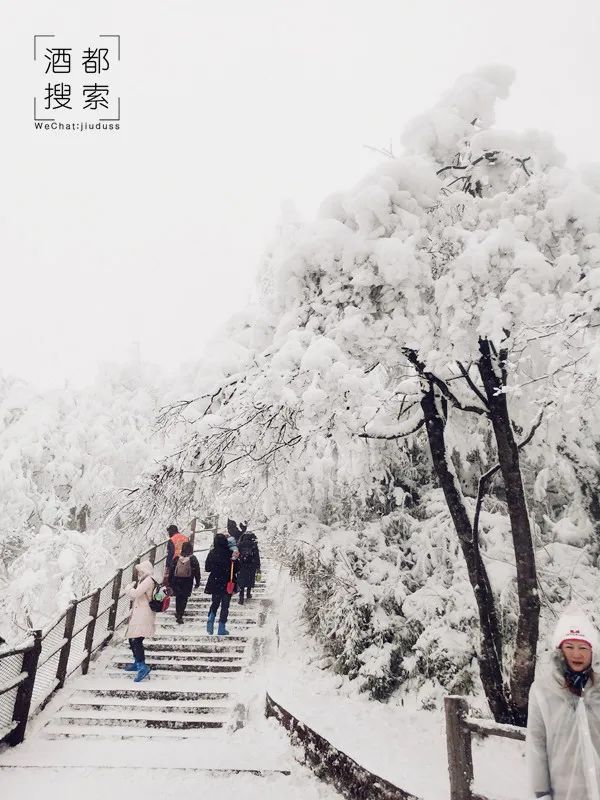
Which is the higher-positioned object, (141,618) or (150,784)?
(141,618)

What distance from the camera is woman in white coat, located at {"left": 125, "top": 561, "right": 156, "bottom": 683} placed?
268 inches

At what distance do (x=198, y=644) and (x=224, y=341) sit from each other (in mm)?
5247

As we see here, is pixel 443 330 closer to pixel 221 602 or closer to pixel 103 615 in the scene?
pixel 221 602

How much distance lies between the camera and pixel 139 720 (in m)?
5.83

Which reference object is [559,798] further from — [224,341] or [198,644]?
[198,644]

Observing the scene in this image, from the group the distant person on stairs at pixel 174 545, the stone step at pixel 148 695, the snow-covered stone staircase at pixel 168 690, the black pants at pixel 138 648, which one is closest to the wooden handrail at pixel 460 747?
the snow-covered stone staircase at pixel 168 690

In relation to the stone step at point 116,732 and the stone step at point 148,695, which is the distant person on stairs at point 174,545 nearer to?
the stone step at point 148,695

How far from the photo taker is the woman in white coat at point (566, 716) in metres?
2.19

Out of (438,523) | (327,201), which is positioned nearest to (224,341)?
(327,201)

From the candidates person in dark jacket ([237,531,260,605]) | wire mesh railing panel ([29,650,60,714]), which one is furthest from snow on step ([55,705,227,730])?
person in dark jacket ([237,531,260,605])

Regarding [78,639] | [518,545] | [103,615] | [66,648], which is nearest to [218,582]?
[103,615]

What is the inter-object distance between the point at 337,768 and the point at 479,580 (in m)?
2.28

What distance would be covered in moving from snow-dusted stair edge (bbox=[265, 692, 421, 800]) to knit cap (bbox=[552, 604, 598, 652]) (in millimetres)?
2504

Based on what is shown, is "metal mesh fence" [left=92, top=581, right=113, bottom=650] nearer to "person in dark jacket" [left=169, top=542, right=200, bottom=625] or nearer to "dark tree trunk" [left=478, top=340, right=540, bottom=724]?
"person in dark jacket" [left=169, top=542, right=200, bottom=625]
